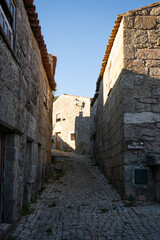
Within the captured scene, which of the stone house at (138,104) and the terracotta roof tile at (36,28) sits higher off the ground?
the terracotta roof tile at (36,28)

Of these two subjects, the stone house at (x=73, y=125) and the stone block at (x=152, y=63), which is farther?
the stone house at (x=73, y=125)

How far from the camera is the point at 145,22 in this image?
619 centimetres

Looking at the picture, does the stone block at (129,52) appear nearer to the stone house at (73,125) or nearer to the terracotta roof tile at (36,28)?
the terracotta roof tile at (36,28)

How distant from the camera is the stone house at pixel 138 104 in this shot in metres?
5.42

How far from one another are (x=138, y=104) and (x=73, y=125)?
652 inches

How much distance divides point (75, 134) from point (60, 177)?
13.4 metres

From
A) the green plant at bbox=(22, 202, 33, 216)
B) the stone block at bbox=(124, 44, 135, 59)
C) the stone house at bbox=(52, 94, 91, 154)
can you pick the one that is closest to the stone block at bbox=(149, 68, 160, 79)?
the stone block at bbox=(124, 44, 135, 59)

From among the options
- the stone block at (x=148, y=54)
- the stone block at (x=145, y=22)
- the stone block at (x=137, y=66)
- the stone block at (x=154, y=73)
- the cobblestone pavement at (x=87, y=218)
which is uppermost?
the stone block at (x=145, y=22)

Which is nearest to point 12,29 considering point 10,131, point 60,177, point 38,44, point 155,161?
point 10,131

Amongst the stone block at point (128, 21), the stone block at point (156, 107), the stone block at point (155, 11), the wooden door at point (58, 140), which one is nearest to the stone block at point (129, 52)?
the stone block at point (128, 21)

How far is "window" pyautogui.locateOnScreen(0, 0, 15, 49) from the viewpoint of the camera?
3.75 m

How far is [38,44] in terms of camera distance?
6680 mm

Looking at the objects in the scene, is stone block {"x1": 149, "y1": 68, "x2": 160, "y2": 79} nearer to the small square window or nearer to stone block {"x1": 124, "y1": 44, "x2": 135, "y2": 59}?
stone block {"x1": 124, "y1": 44, "x2": 135, "y2": 59}

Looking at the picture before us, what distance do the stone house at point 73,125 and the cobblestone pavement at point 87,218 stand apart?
14533 mm
